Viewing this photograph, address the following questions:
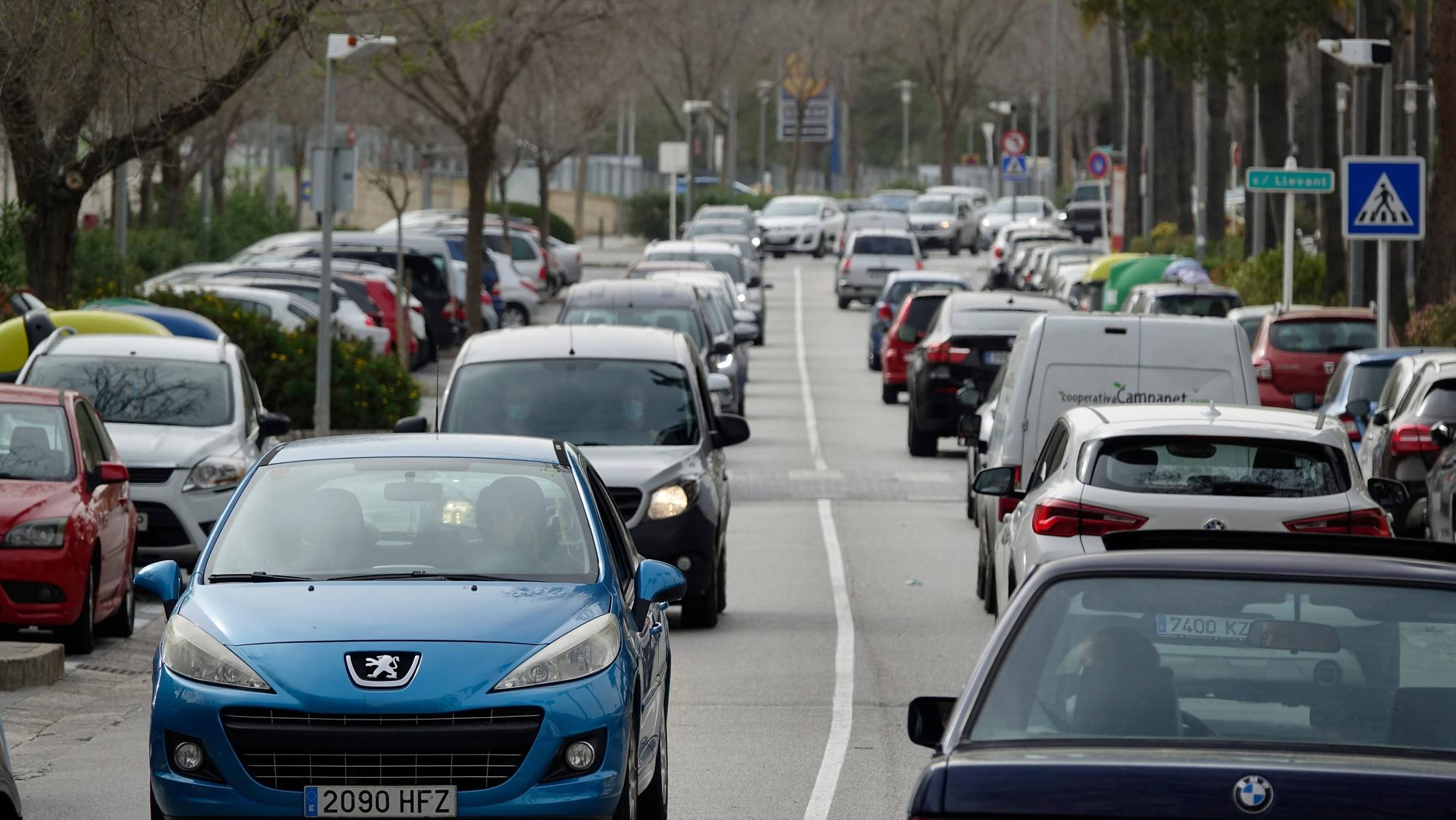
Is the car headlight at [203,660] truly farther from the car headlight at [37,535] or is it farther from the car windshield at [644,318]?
Result: the car windshield at [644,318]

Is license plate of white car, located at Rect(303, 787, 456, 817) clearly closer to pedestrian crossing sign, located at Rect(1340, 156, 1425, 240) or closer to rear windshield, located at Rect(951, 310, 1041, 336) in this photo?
rear windshield, located at Rect(951, 310, 1041, 336)

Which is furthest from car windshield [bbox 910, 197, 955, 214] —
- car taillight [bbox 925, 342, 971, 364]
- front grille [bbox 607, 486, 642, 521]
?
front grille [bbox 607, 486, 642, 521]

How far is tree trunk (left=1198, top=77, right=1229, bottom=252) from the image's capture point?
51.7 m

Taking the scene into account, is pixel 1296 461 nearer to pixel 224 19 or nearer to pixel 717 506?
pixel 717 506

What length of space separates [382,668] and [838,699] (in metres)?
4.97

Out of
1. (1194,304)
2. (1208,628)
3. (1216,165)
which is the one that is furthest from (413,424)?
(1216,165)

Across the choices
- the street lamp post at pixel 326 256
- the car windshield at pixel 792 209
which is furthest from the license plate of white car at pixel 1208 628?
the car windshield at pixel 792 209

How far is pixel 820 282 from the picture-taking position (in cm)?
6694

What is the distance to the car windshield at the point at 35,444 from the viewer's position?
13.9 metres

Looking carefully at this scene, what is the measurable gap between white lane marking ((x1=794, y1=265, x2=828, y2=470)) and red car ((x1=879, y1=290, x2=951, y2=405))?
1.18m

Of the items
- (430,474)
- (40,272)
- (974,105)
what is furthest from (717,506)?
(974,105)

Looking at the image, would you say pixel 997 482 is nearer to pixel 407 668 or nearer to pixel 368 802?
pixel 407 668

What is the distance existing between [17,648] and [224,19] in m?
6.61

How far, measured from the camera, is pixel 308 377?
25562 millimetres
